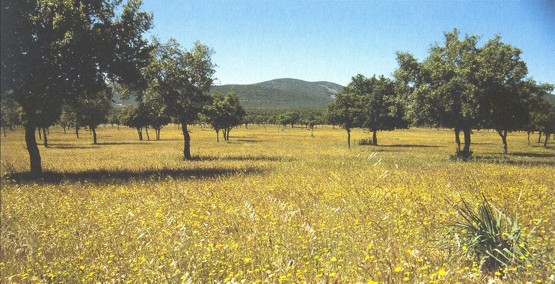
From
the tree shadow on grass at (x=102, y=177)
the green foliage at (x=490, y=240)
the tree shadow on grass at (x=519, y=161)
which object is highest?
the green foliage at (x=490, y=240)

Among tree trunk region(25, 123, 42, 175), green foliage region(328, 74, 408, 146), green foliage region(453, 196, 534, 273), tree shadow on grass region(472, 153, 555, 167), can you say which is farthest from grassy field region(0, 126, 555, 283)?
green foliage region(328, 74, 408, 146)

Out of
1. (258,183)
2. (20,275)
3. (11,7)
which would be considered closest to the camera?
(20,275)

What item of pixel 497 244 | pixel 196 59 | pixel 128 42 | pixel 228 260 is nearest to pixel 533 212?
pixel 497 244

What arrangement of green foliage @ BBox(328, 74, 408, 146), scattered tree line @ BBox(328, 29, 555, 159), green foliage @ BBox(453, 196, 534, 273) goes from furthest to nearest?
green foliage @ BBox(328, 74, 408, 146)
scattered tree line @ BBox(328, 29, 555, 159)
green foliage @ BBox(453, 196, 534, 273)

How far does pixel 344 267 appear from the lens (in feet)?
16.8

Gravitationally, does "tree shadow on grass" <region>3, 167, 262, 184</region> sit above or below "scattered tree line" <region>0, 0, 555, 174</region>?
below

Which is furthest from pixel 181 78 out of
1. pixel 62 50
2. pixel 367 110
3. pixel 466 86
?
pixel 367 110

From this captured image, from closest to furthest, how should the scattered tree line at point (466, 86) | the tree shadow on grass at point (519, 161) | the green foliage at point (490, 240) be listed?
the green foliage at point (490, 240)
the tree shadow on grass at point (519, 161)
the scattered tree line at point (466, 86)

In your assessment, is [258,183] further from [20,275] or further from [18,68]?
[18,68]

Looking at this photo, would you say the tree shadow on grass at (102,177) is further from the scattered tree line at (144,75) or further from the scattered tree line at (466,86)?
the scattered tree line at (466,86)

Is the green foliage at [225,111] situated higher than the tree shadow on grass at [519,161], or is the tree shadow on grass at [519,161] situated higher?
the green foliage at [225,111]

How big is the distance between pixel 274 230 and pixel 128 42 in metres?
17.9

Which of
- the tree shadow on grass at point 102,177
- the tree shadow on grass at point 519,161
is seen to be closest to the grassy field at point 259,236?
the tree shadow on grass at point 102,177

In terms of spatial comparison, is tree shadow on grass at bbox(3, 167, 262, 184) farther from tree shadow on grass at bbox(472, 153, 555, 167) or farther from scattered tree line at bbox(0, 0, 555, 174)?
tree shadow on grass at bbox(472, 153, 555, 167)
